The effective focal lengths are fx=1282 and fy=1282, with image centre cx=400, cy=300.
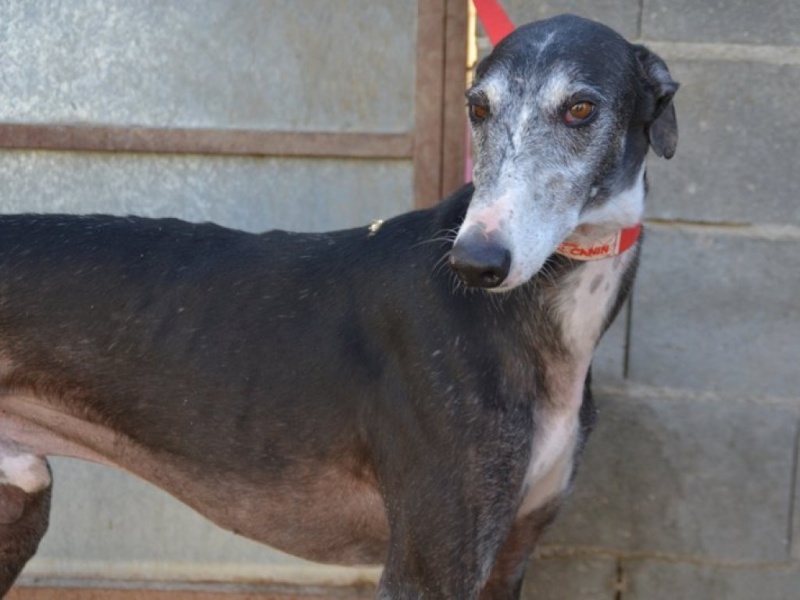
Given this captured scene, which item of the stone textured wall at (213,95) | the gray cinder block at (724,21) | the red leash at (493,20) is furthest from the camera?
the stone textured wall at (213,95)

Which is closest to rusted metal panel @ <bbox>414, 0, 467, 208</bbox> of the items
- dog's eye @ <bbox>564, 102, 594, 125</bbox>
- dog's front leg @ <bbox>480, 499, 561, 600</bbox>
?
dog's front leg @ <bbox>480, 499, 561, 600</bbox>

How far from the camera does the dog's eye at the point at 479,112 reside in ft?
8.59

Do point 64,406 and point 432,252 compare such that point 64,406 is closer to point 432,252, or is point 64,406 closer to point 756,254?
point 432,252

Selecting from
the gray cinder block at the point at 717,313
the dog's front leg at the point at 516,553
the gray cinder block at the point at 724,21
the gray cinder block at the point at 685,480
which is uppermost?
the gray cinder block at the point at 724,21

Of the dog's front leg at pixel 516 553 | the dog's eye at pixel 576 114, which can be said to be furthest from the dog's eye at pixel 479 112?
the dog's front leg at pixel 516 553

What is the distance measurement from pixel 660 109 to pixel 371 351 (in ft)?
2.72

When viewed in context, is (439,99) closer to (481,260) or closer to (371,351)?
(371,351)

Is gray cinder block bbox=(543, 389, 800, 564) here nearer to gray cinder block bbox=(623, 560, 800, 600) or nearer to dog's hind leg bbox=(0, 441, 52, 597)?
gray cinder block bbox=(623, 560, 800, 600)

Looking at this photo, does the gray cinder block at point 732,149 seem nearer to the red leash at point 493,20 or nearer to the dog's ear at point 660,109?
the red leash at point 493,20

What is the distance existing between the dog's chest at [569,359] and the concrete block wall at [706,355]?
86 centimetres

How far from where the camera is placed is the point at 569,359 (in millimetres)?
2875

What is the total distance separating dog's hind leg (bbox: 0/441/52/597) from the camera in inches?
128

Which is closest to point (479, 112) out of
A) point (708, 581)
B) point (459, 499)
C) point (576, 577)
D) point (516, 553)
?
point (459, 499)

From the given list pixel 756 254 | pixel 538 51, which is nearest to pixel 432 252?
pixel 538 51
